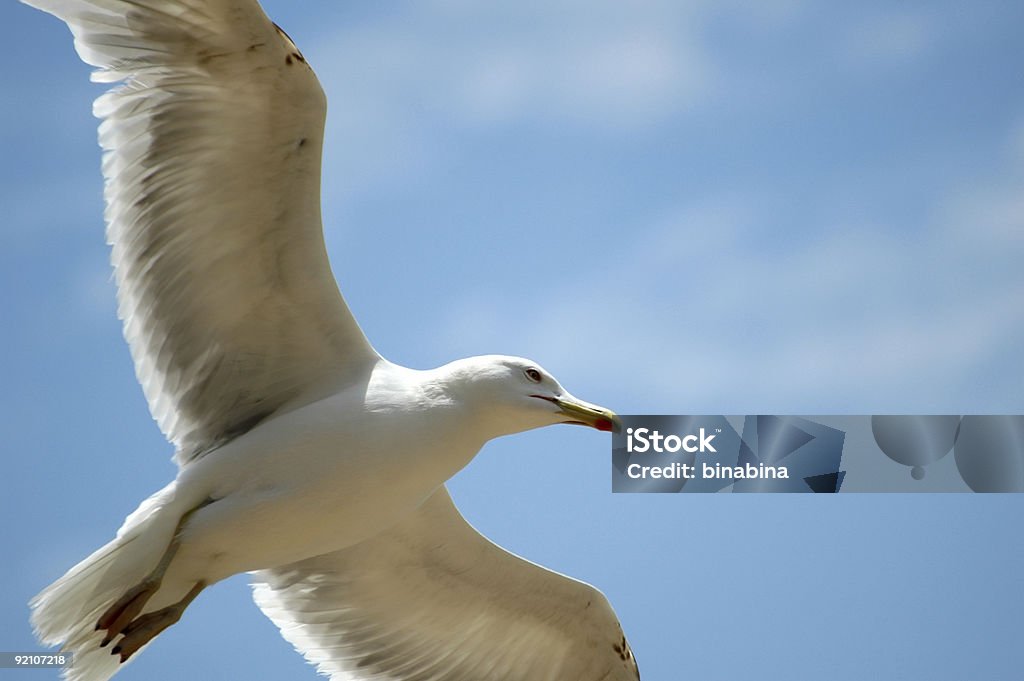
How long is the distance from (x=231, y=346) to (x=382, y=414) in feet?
2.47

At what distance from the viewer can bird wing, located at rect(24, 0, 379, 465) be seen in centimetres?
580

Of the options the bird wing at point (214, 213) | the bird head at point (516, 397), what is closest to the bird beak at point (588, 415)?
the bird head at point (516, 397)

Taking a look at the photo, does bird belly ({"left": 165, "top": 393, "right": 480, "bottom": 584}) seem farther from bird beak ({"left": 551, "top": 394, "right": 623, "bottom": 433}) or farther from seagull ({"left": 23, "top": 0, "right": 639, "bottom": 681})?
bird beak ({"left": 551, "top": 394, "right": 623, "bottom": 433})

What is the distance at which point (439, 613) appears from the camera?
6934 millimetres

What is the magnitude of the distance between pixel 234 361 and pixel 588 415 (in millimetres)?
1379

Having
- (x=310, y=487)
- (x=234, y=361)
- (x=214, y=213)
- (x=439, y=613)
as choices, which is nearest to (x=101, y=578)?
(x=310, y=487)

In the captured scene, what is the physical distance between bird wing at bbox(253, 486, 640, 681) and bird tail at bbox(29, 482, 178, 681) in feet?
3.68

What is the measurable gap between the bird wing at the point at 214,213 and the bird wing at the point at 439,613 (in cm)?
93

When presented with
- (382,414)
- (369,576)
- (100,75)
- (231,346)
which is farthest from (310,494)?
(100,75)

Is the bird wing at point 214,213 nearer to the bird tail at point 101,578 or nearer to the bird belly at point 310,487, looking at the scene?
the bird belly at point 310,487

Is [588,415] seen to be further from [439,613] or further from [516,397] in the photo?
[439,613]

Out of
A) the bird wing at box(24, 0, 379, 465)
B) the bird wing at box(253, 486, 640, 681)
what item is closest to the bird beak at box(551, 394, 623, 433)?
the bird wing at box(24, 0, 379, 465)

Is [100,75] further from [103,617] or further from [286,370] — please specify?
[103,617]

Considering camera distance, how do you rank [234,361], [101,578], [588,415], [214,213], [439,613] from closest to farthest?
1. [101,578]
2. [588,415]
3. [214,213]
4. [234,361]
5. [439,613]
